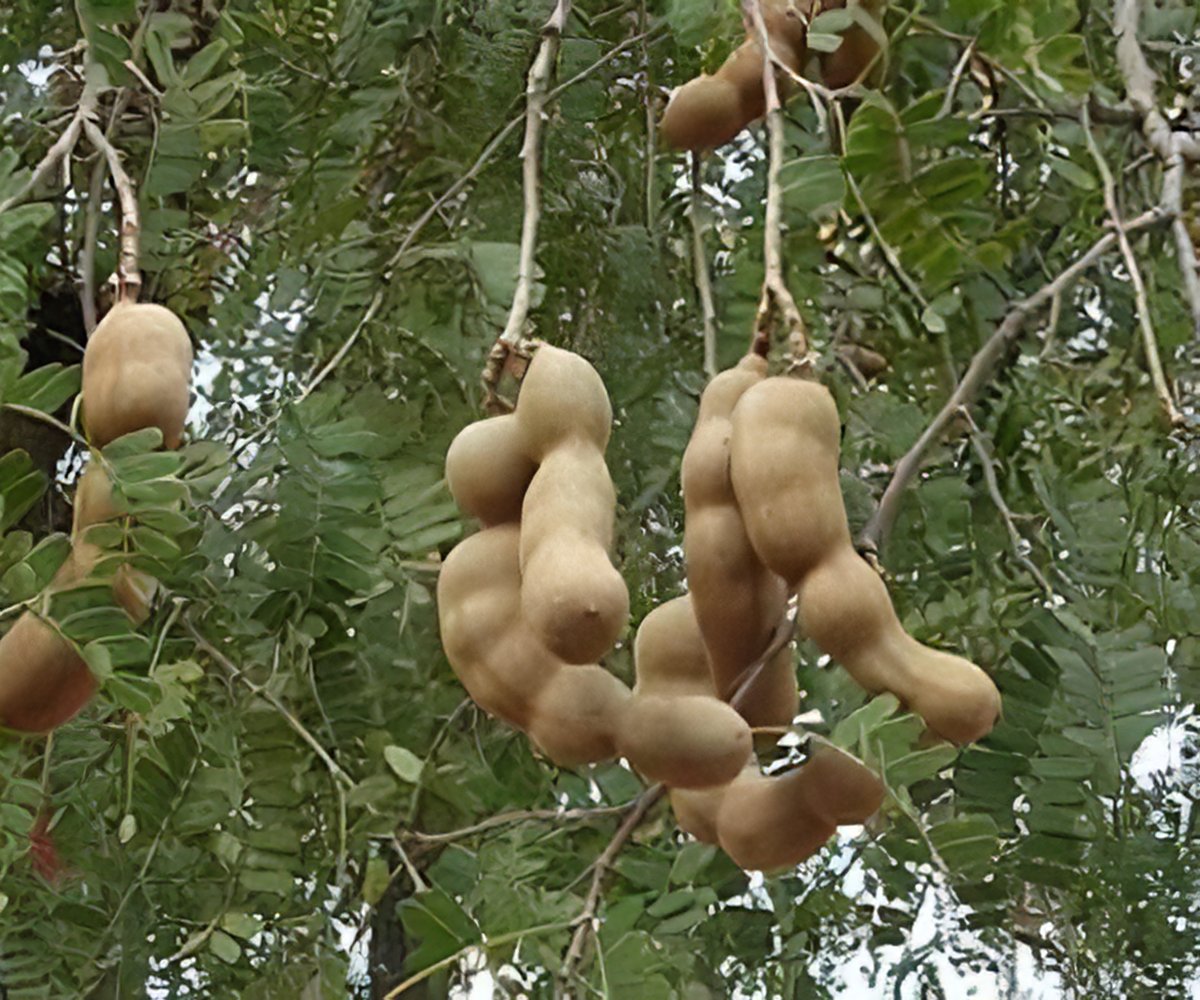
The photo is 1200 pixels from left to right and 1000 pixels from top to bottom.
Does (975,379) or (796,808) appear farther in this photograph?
(975,379)

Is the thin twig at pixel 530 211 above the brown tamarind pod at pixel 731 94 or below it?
above

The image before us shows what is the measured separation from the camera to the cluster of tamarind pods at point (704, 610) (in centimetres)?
60

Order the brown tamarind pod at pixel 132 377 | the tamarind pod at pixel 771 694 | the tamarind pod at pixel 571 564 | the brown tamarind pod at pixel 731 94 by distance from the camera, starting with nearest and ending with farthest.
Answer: the tamarind pod at pixel 571 564
the tamarind pod at pixel 771 694
the brown tamarind pod at pixel 132 377
the brown tamarind pod at pixel 731 94

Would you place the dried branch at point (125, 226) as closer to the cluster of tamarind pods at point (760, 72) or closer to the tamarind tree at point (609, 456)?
the tamarind tree at point (609, 456)

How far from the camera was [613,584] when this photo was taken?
0.57m

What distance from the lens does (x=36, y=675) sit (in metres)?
0.75

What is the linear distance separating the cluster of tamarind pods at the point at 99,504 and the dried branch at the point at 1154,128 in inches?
17.3

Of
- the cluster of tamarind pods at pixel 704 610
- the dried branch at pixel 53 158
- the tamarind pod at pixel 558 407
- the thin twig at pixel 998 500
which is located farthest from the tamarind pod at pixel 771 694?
the dried branch at pixel 53 158

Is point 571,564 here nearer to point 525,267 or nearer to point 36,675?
point 525,267

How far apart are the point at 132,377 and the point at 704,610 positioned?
291 mm

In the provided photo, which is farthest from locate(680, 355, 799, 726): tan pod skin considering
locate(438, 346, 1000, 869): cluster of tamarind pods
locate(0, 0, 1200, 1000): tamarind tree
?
locate(0, 0, 1200, 1000): tamarind tree

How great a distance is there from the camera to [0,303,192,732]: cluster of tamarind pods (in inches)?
29.5

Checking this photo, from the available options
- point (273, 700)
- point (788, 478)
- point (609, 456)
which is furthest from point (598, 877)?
point (609, 456)

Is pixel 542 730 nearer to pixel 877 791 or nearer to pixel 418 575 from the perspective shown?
pixel 877 791
